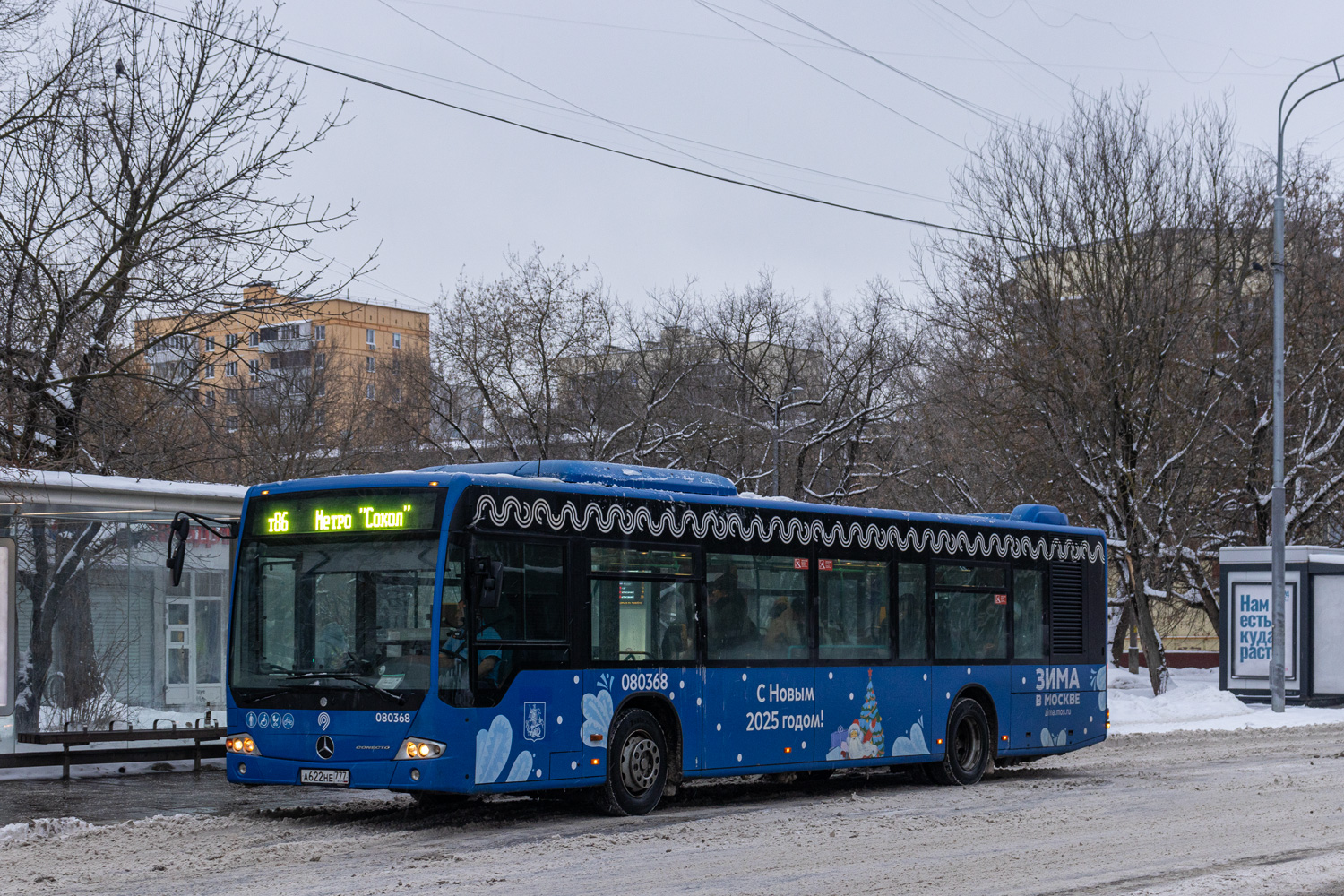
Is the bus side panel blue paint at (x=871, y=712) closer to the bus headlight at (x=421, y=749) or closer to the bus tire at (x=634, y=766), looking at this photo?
the bus tire at (x=634, y=766)

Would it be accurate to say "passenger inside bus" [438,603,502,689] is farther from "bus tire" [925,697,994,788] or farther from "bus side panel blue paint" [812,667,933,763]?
"bus tire" [925,697,994,788]

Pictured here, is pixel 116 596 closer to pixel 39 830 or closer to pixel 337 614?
pixel 39 830

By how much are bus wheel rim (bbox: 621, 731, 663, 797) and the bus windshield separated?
2.10 m

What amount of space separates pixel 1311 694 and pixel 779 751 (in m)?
19.3

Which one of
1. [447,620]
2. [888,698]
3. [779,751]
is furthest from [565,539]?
[888,698]

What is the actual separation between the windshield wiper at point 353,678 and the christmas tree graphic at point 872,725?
516 centimetres

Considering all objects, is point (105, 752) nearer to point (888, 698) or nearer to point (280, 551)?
point (280, 551)

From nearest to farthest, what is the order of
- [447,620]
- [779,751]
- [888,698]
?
[447,620], [779,751], [888,698]

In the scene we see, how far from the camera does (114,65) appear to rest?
1867cm

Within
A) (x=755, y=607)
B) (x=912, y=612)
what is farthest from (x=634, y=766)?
(x=912, y=612)

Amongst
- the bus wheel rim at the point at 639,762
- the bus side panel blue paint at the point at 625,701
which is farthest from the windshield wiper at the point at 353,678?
the bus wheel rim at the point at 639,762

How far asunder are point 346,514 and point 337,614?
2.44ft

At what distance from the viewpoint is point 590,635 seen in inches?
477

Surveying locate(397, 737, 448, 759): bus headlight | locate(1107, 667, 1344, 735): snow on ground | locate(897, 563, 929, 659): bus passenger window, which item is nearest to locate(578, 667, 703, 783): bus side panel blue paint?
locate(397, 737, 448, 759): bus headlight
